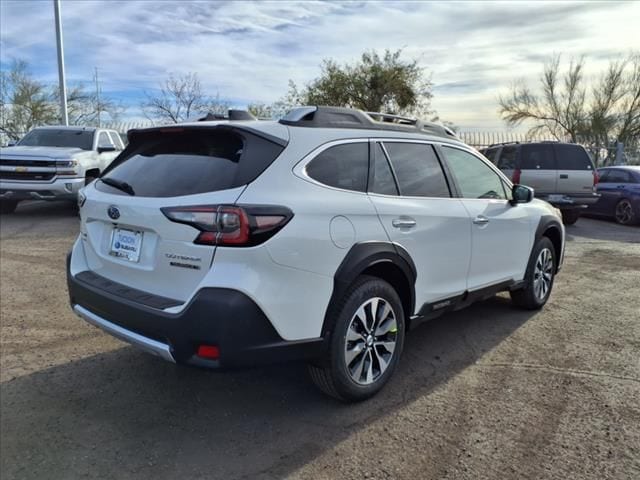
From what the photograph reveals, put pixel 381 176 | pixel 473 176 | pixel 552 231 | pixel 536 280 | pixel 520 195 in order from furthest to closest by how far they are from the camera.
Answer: pixel 552 231, pixel 536 280, pixel 520 195, pixel 473 176, pixel 381 176

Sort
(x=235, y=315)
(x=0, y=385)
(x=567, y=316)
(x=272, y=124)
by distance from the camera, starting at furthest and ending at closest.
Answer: (x=567, y=316), (x=0, y=385), (x=272, y=124), (x=235, y=315)

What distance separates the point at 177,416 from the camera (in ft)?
10.5

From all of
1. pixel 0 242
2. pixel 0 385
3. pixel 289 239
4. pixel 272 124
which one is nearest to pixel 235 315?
pixel 289 239

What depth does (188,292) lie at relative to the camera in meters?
2.70

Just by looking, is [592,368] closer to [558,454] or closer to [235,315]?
[558,454]

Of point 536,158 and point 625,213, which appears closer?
point 536,158

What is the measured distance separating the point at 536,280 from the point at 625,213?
891 cm

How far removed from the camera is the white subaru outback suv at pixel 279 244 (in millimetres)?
2631

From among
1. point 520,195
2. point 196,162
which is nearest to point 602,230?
point 520,195

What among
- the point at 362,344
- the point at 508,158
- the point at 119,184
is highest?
the point at 508,158

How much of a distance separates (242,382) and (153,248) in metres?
1.30

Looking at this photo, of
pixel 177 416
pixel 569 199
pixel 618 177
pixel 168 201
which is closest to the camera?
pixel 168 201

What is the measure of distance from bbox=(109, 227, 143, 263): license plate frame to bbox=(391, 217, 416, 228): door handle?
61.7 inches

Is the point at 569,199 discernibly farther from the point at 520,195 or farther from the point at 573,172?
the point at 520,195
